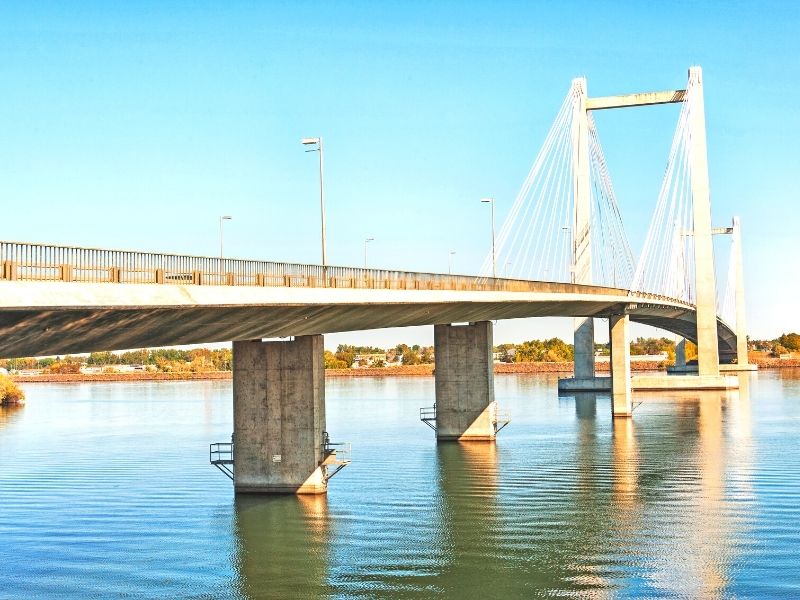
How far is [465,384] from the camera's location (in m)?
61.0

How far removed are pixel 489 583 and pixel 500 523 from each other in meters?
8.18

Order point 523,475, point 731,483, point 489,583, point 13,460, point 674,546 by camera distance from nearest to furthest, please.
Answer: point 489,583 → point 674,546 → point 731,483 → point 523,475 → point 13,460

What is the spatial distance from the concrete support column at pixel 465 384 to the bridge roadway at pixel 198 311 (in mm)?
4787

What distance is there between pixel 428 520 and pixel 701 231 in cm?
6996

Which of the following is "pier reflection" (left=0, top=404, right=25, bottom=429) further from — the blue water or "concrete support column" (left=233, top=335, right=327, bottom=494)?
"concrete support column" (left=233, top=335, right=327, bottom=494)

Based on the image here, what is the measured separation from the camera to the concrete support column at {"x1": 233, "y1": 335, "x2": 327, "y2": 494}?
40.6m

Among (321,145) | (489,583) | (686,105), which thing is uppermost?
(686,105)

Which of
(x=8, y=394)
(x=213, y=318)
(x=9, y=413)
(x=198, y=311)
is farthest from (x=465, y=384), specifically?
(x=8, y=394)

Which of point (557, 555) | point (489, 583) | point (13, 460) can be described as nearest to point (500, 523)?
point (557, 555)

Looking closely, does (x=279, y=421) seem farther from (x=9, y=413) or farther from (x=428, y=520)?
(x=9, y=413)

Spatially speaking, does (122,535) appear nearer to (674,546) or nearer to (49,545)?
(49,545)

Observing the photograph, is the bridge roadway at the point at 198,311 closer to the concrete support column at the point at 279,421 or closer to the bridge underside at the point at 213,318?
the bridge underside at the point at 213,318

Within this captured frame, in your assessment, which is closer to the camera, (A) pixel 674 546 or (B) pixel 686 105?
(A) pixel 674 546

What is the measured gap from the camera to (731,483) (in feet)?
142
